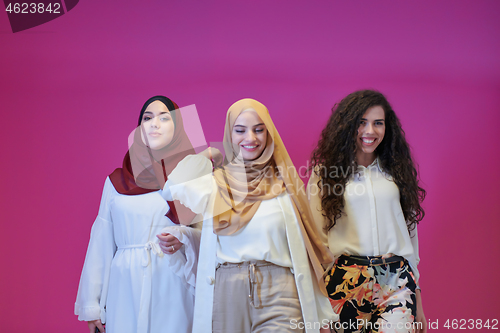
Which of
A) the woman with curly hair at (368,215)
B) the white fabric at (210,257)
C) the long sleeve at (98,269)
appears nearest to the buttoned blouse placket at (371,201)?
the woman with curly hair at (368,215)

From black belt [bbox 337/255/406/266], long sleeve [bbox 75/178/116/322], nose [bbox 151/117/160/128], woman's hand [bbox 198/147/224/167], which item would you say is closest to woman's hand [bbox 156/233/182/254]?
long sleeve [bbox 75/178/116/322]

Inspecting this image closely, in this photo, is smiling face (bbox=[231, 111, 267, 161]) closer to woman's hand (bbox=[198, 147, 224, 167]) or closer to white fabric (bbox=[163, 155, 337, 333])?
white fabric (bbox=[163, 155, 337, 333])

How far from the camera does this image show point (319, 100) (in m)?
3.24

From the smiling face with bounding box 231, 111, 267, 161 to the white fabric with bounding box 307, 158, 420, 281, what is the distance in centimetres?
60

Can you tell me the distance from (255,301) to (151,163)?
105cm

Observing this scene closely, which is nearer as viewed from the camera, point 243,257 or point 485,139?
point 243,257

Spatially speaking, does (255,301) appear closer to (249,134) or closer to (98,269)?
(249,134)

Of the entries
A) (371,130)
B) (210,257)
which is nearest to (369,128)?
(371,130)

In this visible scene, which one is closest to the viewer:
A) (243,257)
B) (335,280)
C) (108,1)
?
(243,257)

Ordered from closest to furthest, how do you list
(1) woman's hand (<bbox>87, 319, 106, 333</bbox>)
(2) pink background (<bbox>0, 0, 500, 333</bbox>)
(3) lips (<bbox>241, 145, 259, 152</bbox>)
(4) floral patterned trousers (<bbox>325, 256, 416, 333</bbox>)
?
(3) lips (<bbox>241, 145, 259, 152</bbox>), (4) floral patterned trousers (<bbox>325, 256, 416, 333</bbox>), (1) woman's hand (<bbox>87, 319, 106, 333</bbox>), (2) pink background (<bbox>0, 0, 500, 333</bbox>)

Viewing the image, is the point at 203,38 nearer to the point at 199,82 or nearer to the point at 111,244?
the point at 199,82

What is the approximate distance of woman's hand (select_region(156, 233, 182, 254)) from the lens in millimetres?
2178

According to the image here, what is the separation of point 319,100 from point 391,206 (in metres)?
1.15

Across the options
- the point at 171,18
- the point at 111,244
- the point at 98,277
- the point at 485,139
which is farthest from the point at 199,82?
the point at 485,139
